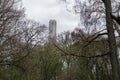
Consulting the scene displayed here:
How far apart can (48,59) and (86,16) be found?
2294 cm

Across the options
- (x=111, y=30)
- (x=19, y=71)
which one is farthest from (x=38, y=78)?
(x=111, y=30)

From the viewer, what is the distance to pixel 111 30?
38.0 ft

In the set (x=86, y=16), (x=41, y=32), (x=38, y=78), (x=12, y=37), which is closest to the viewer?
(x=86, y=16)

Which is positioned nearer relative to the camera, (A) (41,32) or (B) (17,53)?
(B) (17,53)

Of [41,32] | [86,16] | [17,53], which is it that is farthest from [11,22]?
[86,16]

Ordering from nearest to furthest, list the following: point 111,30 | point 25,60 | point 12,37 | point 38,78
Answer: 1. point 111,30
2. point 12,37
3. point 25,60
4. point 38,78

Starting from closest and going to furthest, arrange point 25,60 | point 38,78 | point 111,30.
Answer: point 111,30 < point 25,60 < point 38,78

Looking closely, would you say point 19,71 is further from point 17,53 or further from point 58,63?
point 58,63

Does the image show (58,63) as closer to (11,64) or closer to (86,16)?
(11,64)

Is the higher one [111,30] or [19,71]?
[111,30]

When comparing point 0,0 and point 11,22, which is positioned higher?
point 0,0

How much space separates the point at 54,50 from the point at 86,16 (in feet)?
73.6

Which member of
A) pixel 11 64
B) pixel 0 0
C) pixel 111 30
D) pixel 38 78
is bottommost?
pixel 38 78

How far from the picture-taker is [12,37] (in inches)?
971
